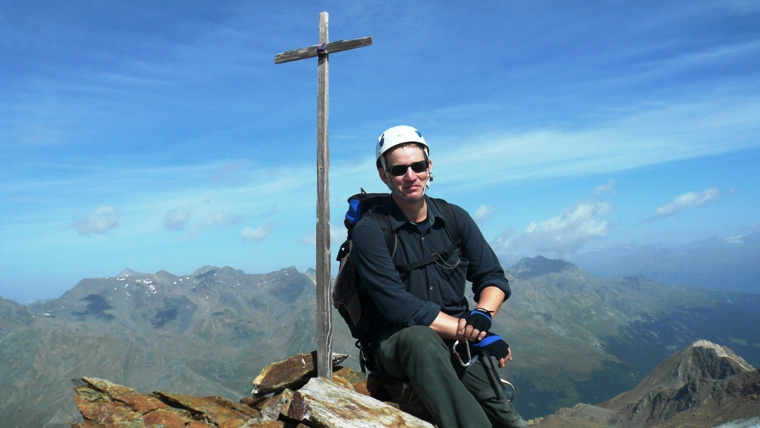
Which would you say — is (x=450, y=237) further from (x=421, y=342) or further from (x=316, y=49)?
(x=316, y=49)

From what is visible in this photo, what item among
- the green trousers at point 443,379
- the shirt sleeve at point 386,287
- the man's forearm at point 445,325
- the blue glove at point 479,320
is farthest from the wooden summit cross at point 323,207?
the blue glove at point 479,320

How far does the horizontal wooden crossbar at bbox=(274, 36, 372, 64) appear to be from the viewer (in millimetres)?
11582

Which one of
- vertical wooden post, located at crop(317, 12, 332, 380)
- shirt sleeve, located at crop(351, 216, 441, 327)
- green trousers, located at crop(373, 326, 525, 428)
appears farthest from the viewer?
vertical wooden post, located at crop(317, 12, 332, 380)

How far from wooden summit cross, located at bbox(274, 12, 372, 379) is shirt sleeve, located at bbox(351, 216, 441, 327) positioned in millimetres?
2932

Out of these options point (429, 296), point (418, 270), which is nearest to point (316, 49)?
point (418, 270)

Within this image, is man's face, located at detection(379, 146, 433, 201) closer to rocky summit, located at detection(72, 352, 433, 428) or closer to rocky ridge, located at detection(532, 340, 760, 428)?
rocky summit, located at detection(72, 352, 433, 428)

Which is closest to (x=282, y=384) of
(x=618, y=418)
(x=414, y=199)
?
(x=414, y=199)

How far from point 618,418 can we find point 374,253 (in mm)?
174872

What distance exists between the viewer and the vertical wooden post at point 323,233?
11266mm

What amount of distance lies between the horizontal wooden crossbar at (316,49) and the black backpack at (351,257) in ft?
12.9

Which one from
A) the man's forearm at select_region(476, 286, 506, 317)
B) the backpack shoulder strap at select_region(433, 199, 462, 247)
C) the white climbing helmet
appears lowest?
the man's forearm at select_region(476, 286, 506, 317)

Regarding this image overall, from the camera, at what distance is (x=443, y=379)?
26.0 feet

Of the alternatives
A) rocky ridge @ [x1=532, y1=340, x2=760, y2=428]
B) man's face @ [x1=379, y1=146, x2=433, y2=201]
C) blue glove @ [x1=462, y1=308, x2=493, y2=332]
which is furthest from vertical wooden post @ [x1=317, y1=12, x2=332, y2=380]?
rocky ridge @ [x1=532, y1=340, x2=760, y2=428]

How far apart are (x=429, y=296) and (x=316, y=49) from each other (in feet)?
22.1
